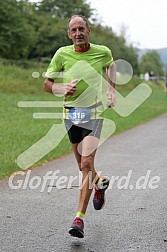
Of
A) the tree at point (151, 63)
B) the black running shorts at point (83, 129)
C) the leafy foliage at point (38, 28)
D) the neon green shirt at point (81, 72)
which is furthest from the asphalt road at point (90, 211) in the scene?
the tree at point (151, 63)

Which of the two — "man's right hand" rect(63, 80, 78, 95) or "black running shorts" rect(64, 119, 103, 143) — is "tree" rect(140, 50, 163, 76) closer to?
"black running shorts" rect(64, 119, 103, 143)

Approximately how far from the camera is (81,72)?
5.77 metres

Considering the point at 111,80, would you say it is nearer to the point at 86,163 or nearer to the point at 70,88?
the point at 70,88

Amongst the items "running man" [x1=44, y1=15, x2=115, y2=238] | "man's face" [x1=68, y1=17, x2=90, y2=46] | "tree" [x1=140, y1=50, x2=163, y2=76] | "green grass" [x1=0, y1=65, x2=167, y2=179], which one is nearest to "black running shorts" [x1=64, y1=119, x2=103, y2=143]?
"running man" [x1=44, y1=15, x2=115, y2=238]

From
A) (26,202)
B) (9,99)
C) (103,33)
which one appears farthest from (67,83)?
(103,33)

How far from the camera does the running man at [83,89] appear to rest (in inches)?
226

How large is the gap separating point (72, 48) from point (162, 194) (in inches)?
117

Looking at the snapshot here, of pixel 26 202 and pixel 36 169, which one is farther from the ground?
pixel 26 202

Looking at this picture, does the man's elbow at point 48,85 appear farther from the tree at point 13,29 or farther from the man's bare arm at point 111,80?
the tree at point 13,29

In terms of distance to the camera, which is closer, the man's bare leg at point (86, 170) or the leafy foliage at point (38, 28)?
the man's bare leg at point (86, 170)

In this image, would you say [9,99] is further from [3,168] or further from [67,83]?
[67,83]

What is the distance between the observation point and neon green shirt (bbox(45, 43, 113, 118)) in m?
5.78

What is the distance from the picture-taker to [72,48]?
5.86m

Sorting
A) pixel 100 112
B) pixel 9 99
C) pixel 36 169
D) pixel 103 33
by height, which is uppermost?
pixel 100 112
